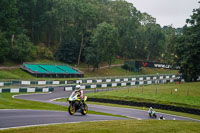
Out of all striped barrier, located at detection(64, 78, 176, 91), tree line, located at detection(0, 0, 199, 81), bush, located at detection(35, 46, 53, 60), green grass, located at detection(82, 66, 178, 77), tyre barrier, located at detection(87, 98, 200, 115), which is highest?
tree line, located at detection(0, 0, 199, 81)

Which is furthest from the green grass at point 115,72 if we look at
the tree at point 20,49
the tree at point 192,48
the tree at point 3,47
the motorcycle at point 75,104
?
the motorcycle at point 75,104

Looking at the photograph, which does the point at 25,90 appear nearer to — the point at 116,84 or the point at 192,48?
the point at 116,84

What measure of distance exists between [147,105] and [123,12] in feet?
241

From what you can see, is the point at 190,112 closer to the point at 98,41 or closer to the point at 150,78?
the point at 150,78

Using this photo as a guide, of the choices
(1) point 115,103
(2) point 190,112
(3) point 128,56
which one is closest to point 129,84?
(1) point 115,103

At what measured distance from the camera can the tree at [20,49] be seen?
222 ft

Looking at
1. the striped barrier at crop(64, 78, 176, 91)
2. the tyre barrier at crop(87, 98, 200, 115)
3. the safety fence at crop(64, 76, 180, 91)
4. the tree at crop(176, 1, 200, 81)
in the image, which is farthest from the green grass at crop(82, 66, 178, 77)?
the tyre barrier at crop(87, 98, 200, 115)

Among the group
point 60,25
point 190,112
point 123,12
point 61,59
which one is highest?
point 123,12

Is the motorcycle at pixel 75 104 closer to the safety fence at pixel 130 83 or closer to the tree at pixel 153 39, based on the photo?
the safety fence at pixel 130 83

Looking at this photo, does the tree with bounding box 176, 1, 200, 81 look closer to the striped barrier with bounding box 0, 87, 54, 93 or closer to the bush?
the striped barrier with bounding box 0, 87, 54, 93

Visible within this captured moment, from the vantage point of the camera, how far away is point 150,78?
68.4m

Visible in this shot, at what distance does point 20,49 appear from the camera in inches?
2662

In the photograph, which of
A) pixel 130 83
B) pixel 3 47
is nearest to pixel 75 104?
pixel 130 83

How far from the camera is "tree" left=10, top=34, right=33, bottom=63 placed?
222 feet
